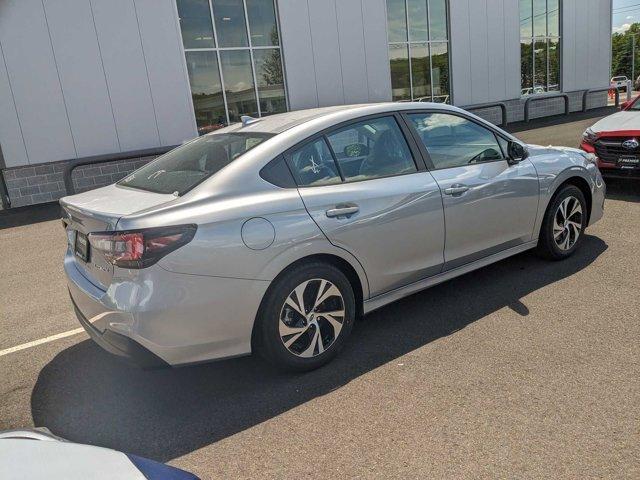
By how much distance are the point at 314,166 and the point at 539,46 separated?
19165 millimetres

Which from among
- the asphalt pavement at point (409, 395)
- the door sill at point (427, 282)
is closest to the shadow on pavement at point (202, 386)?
the asphalt pavement at point (409, 395)

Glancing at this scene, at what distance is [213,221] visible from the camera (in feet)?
9.50

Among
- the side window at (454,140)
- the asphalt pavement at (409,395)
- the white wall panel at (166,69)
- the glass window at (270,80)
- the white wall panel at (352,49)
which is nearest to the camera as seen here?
the asphalt pavement at (409,395)

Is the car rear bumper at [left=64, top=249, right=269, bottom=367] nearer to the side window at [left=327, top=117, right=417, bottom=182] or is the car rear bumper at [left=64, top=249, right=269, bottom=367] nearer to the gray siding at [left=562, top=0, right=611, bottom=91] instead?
the side window at [left=327, top=117, right=417, bottom=182]

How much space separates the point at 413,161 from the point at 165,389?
227cm

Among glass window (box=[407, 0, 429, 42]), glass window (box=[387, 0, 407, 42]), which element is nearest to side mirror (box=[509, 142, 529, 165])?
glass window (box=[387, 0, 407, 42])

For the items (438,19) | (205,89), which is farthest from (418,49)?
(205,89)

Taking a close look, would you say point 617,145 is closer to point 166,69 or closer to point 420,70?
point 166,69

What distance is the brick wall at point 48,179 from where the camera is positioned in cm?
1067

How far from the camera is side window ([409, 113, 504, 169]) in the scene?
3.99 meters

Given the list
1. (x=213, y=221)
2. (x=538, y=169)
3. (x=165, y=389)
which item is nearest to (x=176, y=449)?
(x=165, y=389)

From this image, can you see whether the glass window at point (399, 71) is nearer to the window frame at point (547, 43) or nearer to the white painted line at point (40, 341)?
the window frame at point (547, 43)

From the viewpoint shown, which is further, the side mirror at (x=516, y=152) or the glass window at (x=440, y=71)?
the glass window at (x=440, y=71)

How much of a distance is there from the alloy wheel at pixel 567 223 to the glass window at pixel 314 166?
2352 millimetres
